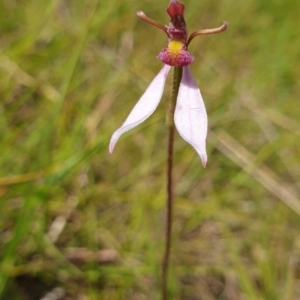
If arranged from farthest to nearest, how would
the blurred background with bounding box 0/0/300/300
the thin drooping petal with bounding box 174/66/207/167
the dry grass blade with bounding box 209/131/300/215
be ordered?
the dry grass blade with bounding box 209/131/300/215 → the blurred background with bounding box 0/0/300/300 → the thin drooping petal with bounding box 174/66/207/167

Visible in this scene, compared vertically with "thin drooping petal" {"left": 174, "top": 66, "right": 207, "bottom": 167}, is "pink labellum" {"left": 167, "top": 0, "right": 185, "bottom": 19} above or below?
above

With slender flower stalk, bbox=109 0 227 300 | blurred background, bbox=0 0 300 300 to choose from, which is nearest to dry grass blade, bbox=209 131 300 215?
blurred background, bbox=0 0 300 300

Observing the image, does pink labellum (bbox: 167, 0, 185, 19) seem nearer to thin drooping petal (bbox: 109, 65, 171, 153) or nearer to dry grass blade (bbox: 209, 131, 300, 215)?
thin drooping petal (bbox: 109, 65, 171, 153)

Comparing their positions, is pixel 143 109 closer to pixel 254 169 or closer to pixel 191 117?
pixel 191 117

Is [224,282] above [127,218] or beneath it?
beneath

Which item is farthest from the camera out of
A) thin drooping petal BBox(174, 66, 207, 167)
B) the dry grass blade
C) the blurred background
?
the dry grass blade

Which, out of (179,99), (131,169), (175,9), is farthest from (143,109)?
(131,169)

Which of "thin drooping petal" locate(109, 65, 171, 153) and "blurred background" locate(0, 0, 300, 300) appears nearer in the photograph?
"thin drooping petal" locate(109, 65, 171, 153)

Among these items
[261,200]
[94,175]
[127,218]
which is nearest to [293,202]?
[261,200]

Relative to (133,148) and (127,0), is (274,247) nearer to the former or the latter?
(133,148)
